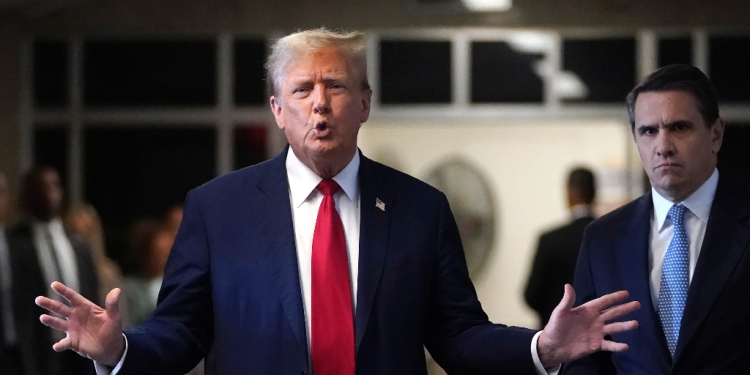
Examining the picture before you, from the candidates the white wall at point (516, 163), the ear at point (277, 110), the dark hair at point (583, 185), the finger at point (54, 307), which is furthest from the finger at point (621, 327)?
the white wall at point (516, 163)

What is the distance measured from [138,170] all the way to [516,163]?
366 cm

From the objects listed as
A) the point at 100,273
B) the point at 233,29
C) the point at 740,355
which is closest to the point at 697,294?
the point at 740,355

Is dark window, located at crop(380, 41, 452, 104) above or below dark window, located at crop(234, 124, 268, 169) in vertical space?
above

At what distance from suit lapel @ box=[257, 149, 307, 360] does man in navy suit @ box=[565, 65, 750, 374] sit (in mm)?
903

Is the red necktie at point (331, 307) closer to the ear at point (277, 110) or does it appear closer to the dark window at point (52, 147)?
the ear at point (277, 110)

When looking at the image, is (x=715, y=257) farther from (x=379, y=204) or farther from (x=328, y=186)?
(x=328, y=186)

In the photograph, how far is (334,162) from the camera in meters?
3.02

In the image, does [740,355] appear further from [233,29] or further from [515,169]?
[233,29]

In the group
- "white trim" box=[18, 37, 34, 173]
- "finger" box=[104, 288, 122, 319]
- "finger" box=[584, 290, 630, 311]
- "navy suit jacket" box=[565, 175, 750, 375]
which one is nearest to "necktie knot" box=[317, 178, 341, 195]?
"finger" box=[104, 288, 122, 319]

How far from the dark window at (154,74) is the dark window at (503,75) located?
8.32 feet

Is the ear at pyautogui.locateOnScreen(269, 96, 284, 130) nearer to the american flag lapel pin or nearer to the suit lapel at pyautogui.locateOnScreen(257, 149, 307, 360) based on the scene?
the suit lapel at pyautogui.locateOnScreen(257, 149, 307, 360)

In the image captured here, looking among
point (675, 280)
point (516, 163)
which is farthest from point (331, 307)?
point (516, 163)

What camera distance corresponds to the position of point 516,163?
10414mm

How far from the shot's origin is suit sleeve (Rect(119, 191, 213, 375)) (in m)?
2.89
